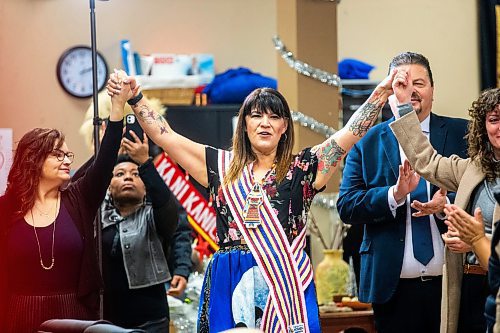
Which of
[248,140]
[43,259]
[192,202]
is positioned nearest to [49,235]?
[43,259]

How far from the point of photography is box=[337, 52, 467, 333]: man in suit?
3.70 metres

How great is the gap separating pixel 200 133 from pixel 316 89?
5.03 feet

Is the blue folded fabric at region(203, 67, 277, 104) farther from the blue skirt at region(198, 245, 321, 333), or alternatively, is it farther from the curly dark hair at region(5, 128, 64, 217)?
the blue skirt at region(198, 245, 321, 333)

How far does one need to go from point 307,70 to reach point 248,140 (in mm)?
3033

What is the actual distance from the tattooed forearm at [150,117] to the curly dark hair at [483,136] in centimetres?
109

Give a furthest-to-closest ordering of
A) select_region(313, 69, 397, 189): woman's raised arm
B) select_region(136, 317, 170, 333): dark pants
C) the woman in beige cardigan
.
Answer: select_region(136, 317, 170, 333): dark pants, select_region(313, 69, 397, 189): woman's raised arm, the woman in beige cardigan

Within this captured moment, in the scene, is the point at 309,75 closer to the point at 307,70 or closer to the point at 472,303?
the point at 307,70

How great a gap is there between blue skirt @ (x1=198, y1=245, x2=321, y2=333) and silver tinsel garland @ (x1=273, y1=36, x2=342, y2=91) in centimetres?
323

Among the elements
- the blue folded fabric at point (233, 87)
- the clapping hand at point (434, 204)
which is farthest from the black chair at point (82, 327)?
the blue folded fabric at point (233, 87)

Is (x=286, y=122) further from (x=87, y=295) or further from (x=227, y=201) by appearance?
(x=87, y=295)

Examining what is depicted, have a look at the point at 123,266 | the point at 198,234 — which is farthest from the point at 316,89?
the point at 123,266

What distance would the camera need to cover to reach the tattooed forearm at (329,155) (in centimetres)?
346

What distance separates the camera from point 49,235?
3660 millimetres

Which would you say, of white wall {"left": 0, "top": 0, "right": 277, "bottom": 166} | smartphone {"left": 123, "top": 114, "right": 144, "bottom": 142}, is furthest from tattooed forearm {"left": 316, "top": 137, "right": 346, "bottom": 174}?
white wall {"left": 0, "top": 0, "right": 277, "bottom": 166}
